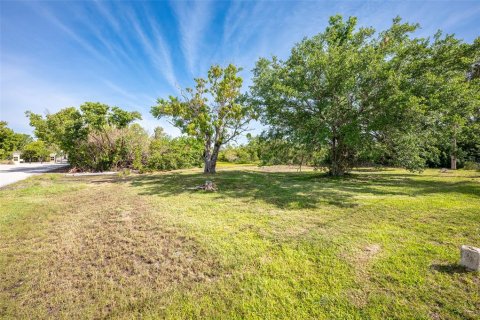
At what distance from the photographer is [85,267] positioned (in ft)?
9.87

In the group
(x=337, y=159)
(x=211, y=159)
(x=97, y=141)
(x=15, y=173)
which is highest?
(x=97, y=141)

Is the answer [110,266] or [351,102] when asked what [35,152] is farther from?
[351,102]

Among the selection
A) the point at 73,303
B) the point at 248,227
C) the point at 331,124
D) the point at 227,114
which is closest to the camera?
the point at 73,303

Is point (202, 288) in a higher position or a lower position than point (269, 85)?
lower

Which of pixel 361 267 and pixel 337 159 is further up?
pixel 337 159

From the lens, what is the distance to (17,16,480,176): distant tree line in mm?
8516

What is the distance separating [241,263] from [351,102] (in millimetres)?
10589

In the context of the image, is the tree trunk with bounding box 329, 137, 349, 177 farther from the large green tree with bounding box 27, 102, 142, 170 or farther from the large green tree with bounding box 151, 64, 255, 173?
the large green tree with bounding box 27, 102, 142, 170

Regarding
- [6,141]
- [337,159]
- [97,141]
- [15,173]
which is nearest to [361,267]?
[337,159]

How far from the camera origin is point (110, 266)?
3.00 metres

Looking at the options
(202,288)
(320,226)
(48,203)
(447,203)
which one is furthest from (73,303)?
(447,203)

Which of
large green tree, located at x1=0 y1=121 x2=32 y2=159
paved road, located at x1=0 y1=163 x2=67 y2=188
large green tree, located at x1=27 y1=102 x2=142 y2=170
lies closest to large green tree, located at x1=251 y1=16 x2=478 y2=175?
large green tree, located at x1=27 y1=102 x2=142 y2=170

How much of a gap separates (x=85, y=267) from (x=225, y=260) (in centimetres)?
214

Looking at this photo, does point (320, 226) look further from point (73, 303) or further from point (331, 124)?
point (331, 124)
